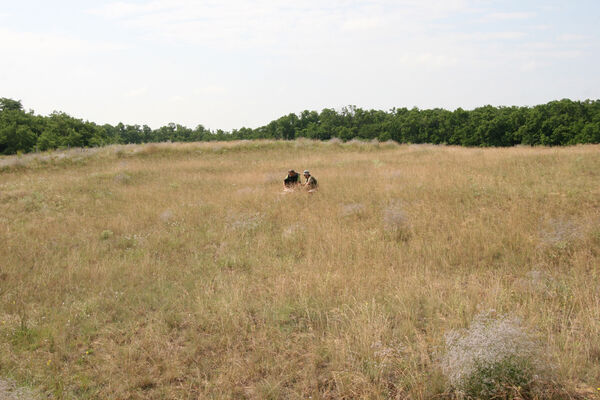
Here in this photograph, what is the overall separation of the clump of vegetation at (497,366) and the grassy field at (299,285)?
0.66ft

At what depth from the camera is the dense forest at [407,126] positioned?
45.5 meters

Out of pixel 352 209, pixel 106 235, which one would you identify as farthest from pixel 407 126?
A: pixel 106 235

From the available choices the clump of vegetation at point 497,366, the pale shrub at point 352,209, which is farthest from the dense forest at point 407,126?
the clump of vegetation at point 497,366

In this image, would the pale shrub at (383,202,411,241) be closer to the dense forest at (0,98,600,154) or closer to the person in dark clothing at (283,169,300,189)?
the person in dark clothing at (283,169,300,189)

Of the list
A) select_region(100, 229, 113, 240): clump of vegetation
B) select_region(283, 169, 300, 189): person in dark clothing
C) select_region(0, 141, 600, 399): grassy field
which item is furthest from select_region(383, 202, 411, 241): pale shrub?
select_region(100, 229, 113, 240): clump of vegetation

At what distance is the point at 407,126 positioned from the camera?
65750 mm

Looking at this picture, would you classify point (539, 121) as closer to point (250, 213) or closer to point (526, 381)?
point (250, 213)

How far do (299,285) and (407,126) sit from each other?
65.7m

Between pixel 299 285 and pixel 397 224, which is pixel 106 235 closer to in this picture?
pixel 299 285

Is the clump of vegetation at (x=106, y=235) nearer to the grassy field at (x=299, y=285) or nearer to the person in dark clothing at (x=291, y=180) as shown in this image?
the grassy field at (x=299, y=285)

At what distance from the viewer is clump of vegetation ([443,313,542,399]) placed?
9.38 ft

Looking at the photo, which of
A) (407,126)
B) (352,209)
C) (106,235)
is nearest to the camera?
(106,235)

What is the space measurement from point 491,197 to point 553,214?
1903 millimetres

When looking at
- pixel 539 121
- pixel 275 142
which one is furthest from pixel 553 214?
pixel 539 121
